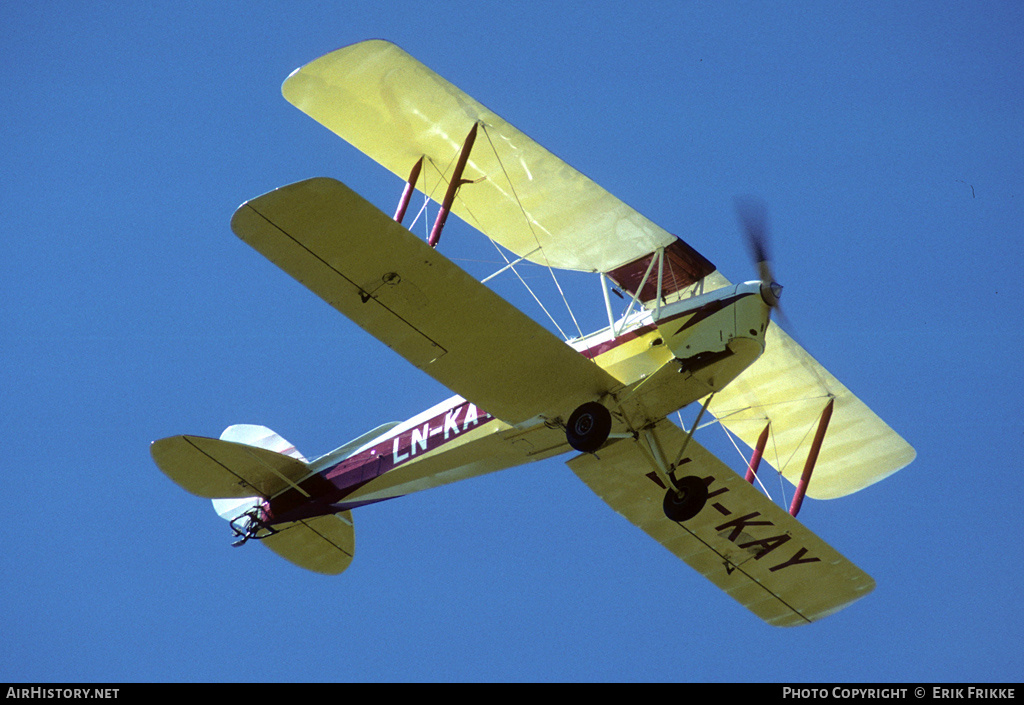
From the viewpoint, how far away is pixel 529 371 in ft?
38.5

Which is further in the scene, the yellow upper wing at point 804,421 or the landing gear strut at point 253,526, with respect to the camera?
the yellow upper wing at point 804,421

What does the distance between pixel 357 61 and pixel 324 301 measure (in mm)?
2725

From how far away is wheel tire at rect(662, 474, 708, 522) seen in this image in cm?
1253

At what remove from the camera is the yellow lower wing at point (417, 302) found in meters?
10.5

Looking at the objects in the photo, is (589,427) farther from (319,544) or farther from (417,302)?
(319,544)

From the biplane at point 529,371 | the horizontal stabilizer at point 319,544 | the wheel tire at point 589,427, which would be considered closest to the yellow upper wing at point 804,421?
the biplane at point 529,371

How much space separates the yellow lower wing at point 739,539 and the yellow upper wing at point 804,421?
1.20 meters

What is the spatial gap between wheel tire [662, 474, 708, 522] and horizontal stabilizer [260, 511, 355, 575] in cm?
402

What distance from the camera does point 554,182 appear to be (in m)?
13.1

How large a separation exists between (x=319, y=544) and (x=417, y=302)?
4.38 meters

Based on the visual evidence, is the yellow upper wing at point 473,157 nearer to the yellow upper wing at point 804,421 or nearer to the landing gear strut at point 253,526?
the yellow upper wing at point 804,421

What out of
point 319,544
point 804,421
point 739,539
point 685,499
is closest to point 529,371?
point 685,499

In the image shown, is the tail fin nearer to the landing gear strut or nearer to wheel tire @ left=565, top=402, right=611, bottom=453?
the landing gear strut
